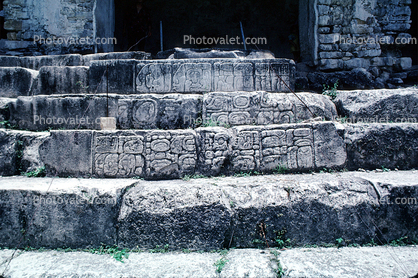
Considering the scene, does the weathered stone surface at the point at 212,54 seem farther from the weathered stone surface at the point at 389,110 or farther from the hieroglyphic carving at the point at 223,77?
the weathered stone surface at the point at 389,110

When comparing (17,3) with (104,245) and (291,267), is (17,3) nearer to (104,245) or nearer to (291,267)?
(104,245)

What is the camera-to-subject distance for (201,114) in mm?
2930

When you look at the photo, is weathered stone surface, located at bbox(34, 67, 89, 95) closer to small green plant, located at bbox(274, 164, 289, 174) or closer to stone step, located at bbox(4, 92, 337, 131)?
stone step, located at bbox(4, 92, 337, 131)

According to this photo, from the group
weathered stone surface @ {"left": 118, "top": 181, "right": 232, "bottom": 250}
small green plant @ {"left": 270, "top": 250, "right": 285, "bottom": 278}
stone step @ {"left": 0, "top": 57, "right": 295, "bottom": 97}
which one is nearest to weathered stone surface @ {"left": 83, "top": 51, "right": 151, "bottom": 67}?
stone step @ {"left": 0, "top": 57, "right": 295, "bottom": 97}

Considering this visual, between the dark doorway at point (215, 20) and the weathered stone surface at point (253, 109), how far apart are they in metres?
8.21

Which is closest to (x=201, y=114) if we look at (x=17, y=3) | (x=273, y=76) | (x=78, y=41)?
(x=273, y=76)

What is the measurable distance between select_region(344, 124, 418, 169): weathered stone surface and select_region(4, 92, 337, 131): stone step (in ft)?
1.64

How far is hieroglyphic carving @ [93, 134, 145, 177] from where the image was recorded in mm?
2553

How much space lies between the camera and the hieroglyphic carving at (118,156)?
255 cm

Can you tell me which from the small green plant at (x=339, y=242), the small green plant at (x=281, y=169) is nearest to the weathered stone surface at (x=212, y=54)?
Answer: the small green plant at (x=281, y=169)

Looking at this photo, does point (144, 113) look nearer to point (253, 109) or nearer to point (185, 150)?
point (185, 150)
